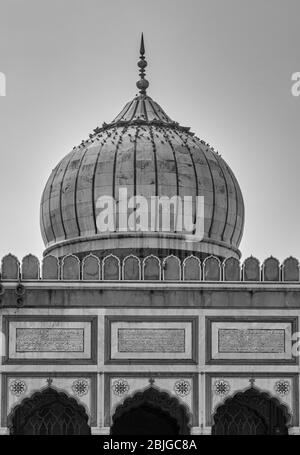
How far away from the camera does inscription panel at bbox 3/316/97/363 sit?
24.8m

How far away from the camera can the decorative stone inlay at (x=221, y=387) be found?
2477cm

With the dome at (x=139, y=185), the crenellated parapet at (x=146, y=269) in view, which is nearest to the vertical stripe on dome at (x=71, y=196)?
the dome at (x=139, y=185)

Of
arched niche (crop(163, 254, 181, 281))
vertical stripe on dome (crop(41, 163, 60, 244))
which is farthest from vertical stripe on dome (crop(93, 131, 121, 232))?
arched niche (crop(163, 254, 181, 281))

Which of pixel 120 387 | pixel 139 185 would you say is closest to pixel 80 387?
pixel 120 387

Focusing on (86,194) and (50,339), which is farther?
(86,194)

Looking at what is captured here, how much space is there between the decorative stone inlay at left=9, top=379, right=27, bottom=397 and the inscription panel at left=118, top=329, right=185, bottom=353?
5.26ft

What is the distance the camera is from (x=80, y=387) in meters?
24.7

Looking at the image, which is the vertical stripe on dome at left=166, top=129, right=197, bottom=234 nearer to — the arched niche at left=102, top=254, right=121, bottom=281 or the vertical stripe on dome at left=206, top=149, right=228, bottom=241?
the vertical stripe on dome at left=206, top=149, right=228, bottom=241

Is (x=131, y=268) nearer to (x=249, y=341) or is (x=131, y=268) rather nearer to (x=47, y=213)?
(x=249, y=341)

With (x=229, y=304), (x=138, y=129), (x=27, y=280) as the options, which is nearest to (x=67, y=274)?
(x=27, y=280)

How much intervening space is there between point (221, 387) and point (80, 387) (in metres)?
2.16

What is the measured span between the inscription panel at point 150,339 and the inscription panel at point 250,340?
12.9 inches

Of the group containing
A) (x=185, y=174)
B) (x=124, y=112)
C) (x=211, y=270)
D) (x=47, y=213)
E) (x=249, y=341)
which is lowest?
(x=249, y=341)

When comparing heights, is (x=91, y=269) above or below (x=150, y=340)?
above
